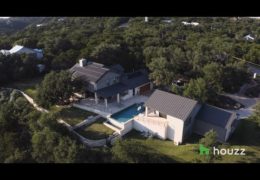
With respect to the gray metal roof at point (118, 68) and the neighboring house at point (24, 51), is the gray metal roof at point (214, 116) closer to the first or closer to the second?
the gray metal roof at point (118, 68)

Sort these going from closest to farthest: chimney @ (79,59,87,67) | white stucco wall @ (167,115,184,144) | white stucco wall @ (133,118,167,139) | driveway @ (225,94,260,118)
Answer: white stucco wall @ (167,115,184,144), white stucco wall @ (133,118,167,139), driveway @ (225,94,260,118), chimney @ (79,59,87,67)

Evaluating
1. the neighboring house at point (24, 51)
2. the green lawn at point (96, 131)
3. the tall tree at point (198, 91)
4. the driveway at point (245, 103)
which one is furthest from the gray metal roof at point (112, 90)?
the neighboring house at point (24, 51)

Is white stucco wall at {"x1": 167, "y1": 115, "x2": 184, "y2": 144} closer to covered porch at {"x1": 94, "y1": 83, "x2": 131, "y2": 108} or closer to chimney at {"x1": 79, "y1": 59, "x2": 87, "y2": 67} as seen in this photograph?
covered porch at {"x1": 94, "y1": 83, "x2": 131, "y2": 108}

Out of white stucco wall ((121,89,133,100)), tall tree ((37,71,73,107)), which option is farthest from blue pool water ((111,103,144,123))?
tall tree ((37,71,73,107))

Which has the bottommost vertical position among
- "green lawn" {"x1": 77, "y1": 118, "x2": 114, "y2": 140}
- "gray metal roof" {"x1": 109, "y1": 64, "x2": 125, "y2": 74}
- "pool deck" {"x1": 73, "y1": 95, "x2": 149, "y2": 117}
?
"green lawn" {"x1": 77, "y1": 118, "x2": 114, "y2": 140}

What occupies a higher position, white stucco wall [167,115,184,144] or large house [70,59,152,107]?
large house [70,59,152,107]

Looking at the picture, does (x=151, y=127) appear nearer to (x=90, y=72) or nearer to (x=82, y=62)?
(x=90, y=72)
